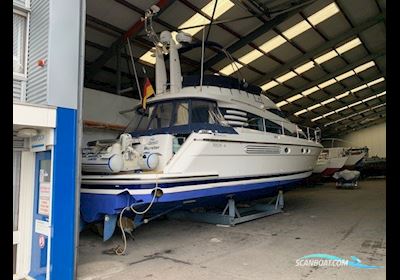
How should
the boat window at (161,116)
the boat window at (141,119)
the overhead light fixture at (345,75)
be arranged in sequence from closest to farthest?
the boat window at (161,116)
the boat window at (141,119)
the overhead light fixture at (345,75)

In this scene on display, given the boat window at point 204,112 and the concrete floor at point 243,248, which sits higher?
the boat window at point 204,112

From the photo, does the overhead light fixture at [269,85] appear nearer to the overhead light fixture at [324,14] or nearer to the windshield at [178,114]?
the overhead light fixture at [324,14]

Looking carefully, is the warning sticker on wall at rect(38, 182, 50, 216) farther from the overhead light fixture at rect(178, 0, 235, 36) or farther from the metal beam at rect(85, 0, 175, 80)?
the overhead light fixture at rect(178, 0, 235, 36)

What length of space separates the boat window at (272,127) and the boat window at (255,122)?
0.69 ft

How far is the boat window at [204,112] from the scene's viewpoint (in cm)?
541

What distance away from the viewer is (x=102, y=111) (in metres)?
7.77

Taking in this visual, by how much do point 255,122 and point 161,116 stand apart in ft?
6.82

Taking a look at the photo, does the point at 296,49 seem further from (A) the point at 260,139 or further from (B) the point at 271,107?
(A) the point at 260,139

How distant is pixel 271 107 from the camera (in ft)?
25.5

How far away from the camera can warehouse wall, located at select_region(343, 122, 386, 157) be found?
85.4 feet

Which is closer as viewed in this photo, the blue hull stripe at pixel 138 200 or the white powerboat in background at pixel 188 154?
the blue hull stripe at pixel 138 200

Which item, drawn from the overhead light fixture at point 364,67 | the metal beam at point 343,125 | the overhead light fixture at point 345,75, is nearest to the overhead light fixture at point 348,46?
the overhead light fixture at point 364,67
